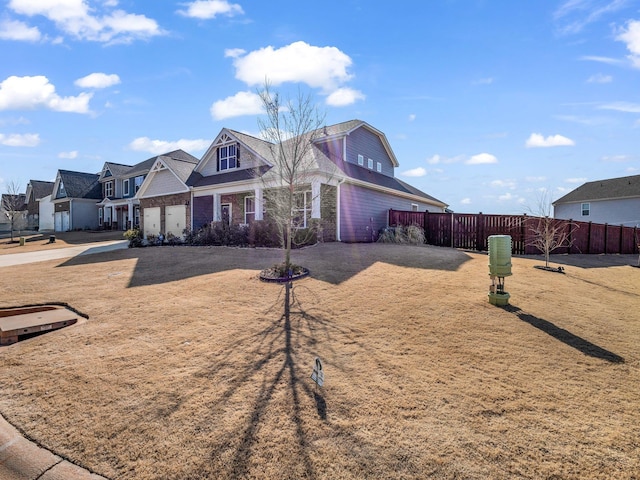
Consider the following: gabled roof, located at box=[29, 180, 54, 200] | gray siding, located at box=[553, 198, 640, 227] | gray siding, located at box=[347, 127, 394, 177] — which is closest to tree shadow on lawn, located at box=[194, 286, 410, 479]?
gray siding, located at box=[347, 127, 394, 177]

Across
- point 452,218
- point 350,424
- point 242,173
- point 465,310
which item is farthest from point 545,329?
point 242,173

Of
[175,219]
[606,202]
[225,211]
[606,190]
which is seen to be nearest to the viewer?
[225,211]

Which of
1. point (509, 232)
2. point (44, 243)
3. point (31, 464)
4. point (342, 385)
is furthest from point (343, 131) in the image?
point (44, 243)

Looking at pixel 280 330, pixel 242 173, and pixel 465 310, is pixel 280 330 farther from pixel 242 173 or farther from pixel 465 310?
pixel 242 173

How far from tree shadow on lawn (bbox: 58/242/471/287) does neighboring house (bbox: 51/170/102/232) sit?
1080 inches

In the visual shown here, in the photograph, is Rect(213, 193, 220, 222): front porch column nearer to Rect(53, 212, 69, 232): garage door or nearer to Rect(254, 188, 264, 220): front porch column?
Rect(254, 188, 264, 220): front porch column

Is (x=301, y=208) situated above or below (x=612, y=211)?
below

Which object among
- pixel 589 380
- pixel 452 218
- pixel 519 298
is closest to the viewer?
pixel 589 380

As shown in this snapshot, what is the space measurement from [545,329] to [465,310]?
1.16 m

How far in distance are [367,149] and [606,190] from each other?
27.0 m

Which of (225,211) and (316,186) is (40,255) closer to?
(225,211)

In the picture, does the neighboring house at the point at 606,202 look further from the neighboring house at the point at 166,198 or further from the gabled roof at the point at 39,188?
the gabled roof at the point at 39,188

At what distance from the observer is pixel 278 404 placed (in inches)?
125

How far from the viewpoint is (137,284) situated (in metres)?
8.24
